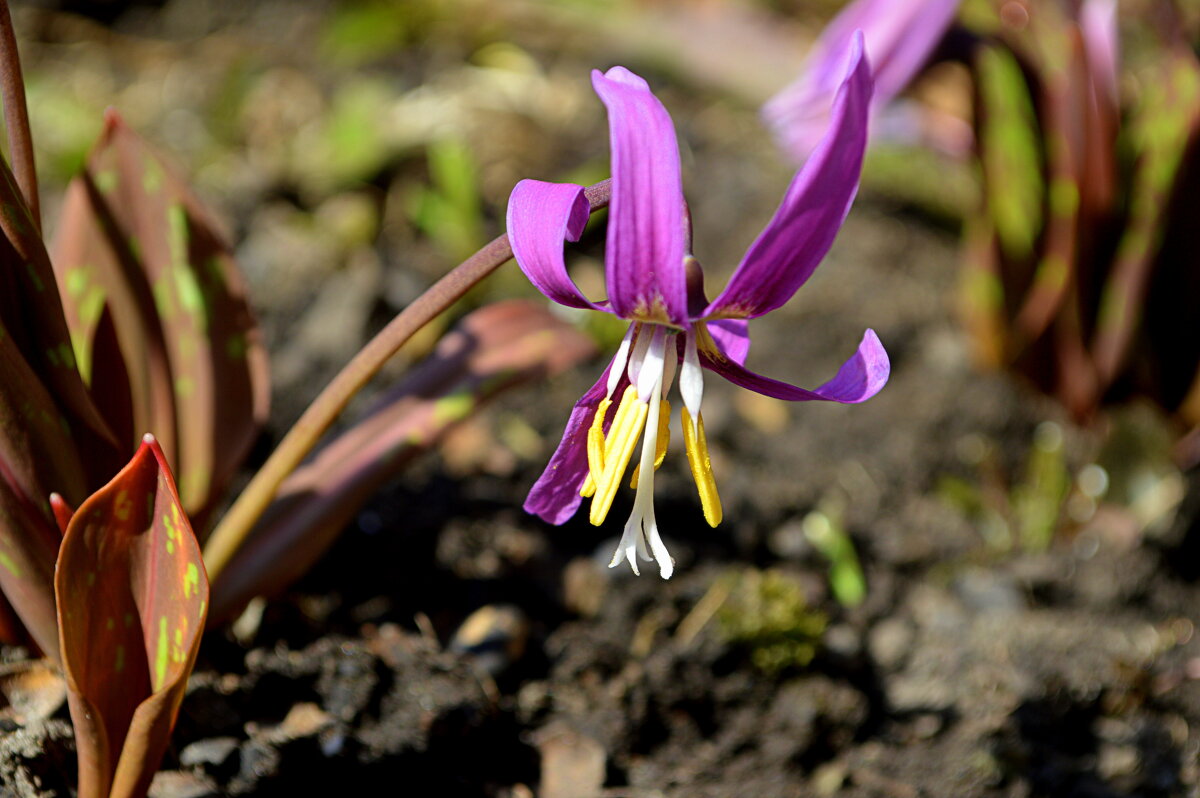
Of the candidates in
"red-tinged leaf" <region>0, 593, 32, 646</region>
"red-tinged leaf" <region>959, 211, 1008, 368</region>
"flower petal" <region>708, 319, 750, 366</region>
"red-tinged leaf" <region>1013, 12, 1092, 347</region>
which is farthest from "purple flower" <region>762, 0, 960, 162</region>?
"red-tinged leaf" <region>0, 593, 32, 646</region>

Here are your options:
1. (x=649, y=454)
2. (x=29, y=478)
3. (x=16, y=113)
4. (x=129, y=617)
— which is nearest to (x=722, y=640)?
(x=649, y=454)

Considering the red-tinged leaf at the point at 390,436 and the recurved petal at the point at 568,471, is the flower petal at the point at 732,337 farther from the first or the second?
the red-tinged leaf at the point at 390,436

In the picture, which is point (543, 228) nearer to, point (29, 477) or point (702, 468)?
point (702, 468)

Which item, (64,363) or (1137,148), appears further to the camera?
(1137,148)

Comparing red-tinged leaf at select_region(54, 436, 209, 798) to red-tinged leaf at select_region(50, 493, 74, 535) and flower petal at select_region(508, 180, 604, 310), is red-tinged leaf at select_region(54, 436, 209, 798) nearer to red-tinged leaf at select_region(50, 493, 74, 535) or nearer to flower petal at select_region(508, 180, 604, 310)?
red-tinged leaf at select_region(50, 493, 74, 535)

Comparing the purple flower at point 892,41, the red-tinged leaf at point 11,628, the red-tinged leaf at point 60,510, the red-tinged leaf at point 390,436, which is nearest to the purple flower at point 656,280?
the red-tinged leaf at point 390,436

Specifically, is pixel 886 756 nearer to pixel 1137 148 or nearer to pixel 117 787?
pixel 117 787

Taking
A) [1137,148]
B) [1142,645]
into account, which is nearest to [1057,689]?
[1142,645]
